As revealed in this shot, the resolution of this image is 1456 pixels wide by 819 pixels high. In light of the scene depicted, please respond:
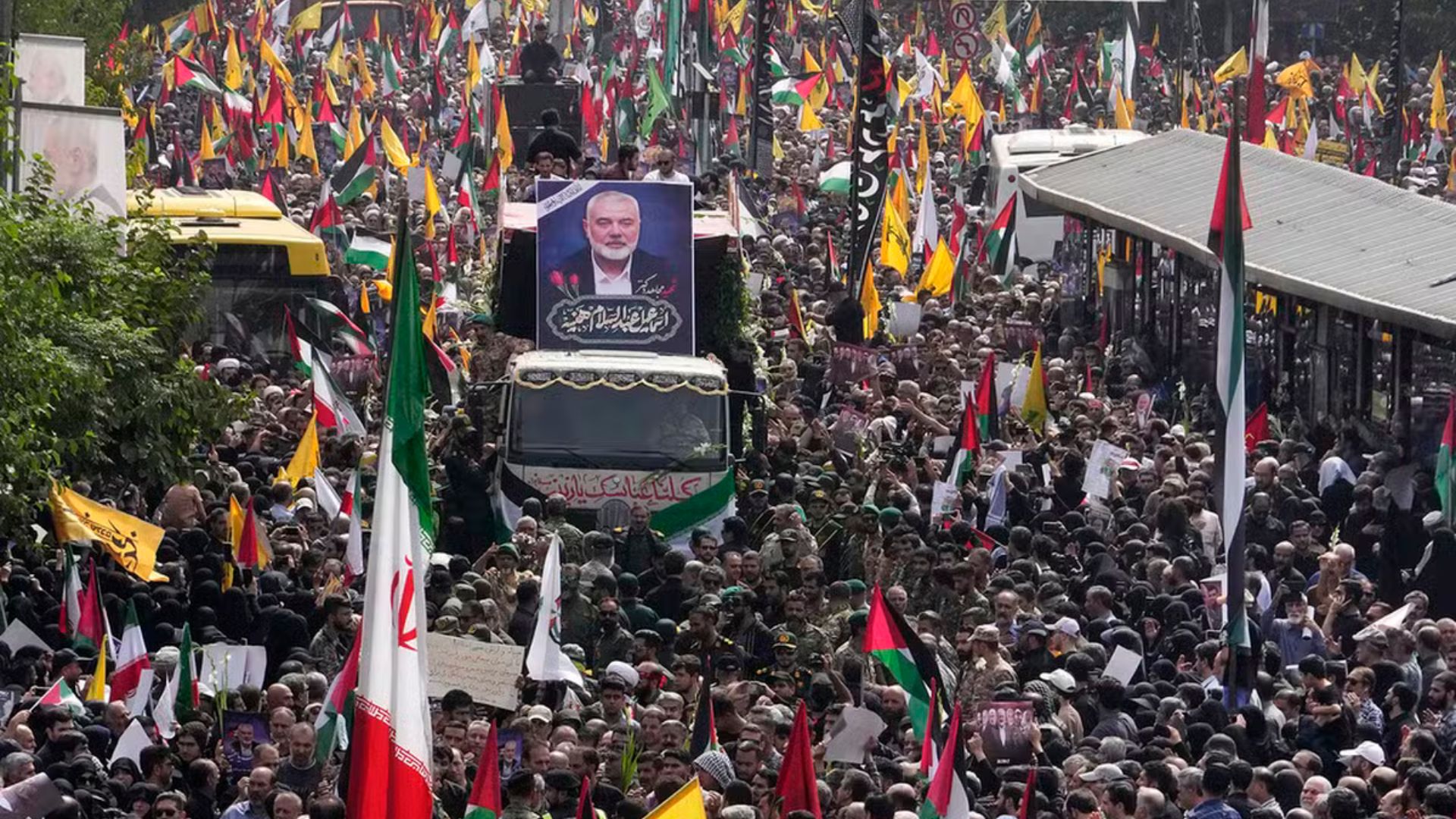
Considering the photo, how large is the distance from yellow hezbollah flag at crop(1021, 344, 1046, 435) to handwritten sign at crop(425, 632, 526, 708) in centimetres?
1019

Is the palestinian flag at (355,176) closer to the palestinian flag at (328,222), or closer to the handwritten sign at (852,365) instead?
the palestinian flag at (328,222)

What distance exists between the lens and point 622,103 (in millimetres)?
46656

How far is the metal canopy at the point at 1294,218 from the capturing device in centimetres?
2433

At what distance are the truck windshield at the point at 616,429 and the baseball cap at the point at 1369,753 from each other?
24.2ft

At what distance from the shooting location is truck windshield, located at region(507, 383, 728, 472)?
21.7 metres

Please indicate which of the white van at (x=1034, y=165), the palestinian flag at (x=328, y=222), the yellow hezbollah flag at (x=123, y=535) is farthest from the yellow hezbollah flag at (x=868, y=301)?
the yellow hezbollah flag at (x=123, y=535)

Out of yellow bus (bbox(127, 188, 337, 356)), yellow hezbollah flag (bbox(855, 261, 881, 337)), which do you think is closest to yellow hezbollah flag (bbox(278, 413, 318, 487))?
yellow bus (bbox(127, 188, 337, 356))

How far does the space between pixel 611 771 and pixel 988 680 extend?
222 centimetres

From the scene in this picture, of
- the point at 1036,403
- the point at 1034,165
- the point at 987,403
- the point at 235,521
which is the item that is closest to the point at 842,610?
the point at 235,521

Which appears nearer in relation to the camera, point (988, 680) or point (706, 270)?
point (988, 680)

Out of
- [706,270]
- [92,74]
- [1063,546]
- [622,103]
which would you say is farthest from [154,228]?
[622,103]

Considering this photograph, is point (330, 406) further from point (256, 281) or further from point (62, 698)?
point (62, 698)

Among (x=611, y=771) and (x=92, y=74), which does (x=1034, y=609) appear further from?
(x=92, y=74)

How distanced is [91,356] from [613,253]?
4786 millimetres
